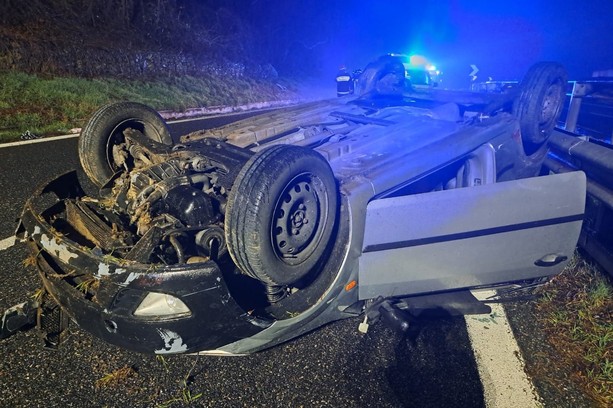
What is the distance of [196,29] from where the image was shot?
56.6ft

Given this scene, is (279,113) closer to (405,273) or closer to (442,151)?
(442,151)

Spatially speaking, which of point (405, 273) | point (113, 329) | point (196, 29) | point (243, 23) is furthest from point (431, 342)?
point (243, 23)

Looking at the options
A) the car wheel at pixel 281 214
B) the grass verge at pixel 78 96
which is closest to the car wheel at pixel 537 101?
the car wheel at pixel 281 214

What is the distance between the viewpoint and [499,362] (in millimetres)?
2158

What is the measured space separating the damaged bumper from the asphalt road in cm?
30

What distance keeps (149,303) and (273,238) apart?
0.64 m

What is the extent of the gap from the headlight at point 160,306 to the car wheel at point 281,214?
321 mm

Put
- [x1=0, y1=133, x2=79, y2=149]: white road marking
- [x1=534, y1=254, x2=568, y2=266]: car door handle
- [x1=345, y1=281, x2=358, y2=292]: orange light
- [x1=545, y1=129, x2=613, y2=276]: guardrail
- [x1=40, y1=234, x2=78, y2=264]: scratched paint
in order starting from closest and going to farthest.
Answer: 1. [x1=40, y1=234, x2=78, y2=264]: scratched paint
2. [x1=345, y1=281, x2=358, y2=292]: orange light
3. [x1=534, y1=254, x2=568, y2=266]: car door handle
4. [x1=545, y1=129, x2=613, y2=276]: guardrail
5. [x1=0, y1=133, x2=79, y2=149]: white road marking

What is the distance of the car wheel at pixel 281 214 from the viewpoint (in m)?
1.75

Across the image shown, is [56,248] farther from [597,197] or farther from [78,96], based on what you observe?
[78,96]

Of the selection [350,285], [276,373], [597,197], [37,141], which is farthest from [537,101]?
[37,141]

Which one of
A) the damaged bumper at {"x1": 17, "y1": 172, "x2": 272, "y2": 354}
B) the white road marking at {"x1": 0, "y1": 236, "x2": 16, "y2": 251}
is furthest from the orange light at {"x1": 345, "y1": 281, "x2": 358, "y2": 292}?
the white road marking at {"x1": 0, "y1": 236, "x2": 16, "y2": 251}

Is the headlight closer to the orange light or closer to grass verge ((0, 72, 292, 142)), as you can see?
the orange light

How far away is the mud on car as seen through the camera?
5.74 ft
